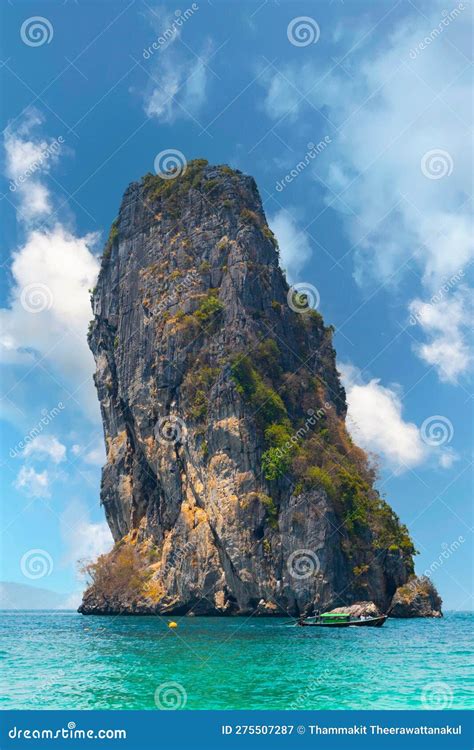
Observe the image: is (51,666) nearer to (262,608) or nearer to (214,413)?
(262,608)

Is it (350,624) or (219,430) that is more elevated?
(219,430)

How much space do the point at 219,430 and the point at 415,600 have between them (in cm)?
2253

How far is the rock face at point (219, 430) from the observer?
52.2 m

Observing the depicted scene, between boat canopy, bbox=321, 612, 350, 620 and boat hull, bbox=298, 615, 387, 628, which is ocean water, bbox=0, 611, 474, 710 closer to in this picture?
boat hull, bbox=298, 615, 387, 628

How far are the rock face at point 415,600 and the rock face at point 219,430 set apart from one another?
1.65 meters

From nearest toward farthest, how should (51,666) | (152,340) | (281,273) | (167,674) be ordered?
(167,674) < (51,666) < (152,340) < (281,273)

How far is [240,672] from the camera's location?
69.2 ft

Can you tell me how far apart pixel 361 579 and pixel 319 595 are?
4501 mm

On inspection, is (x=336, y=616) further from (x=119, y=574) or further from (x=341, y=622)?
(x=119, y=574)

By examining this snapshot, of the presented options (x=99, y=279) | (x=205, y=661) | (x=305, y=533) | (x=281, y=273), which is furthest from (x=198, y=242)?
(x=205, y=661)

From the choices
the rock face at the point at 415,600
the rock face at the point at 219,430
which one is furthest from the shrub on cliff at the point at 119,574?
→ the rock face at the point at 415,600

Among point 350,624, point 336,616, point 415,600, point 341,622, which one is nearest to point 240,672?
point 341,622

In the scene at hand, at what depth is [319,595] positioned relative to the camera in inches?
1918

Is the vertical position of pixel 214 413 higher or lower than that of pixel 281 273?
lower
